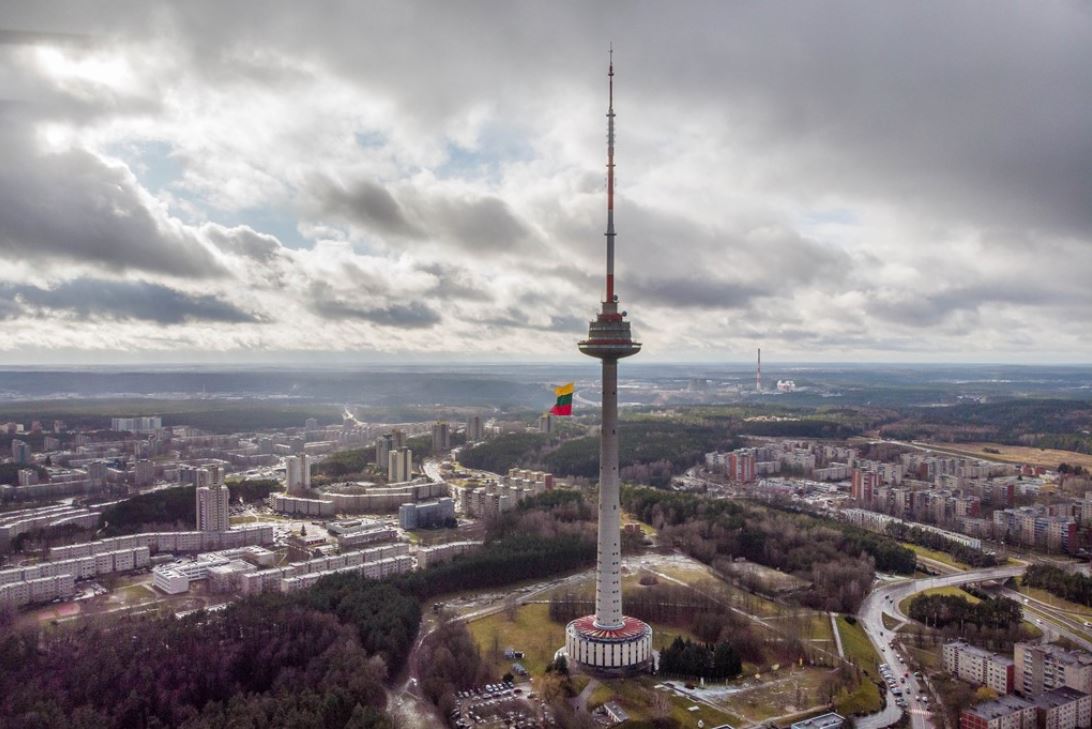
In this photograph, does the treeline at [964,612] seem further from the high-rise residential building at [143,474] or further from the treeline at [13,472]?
the treeline at [13,472]

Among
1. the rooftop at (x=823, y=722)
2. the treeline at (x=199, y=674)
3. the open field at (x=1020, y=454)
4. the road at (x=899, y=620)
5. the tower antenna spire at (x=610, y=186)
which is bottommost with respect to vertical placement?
the road at (x=899, y=620)

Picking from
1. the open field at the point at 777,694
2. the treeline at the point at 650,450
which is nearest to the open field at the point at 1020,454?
the treeline at the point at 650,450

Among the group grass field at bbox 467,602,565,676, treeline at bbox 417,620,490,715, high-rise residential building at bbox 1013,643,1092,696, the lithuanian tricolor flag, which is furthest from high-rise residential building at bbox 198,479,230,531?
high-rise residential building at bbox 1013,643,1092,696

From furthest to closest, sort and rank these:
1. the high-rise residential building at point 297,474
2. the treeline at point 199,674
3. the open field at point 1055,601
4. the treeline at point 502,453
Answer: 1. the treeline at point 502,453
2. the high-rise residential building at point 297,474
3. the open field at point 1055,601
4. the treeline at point 199,674

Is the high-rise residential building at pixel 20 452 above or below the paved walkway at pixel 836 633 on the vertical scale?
above

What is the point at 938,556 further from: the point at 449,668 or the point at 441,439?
the point at 441,439

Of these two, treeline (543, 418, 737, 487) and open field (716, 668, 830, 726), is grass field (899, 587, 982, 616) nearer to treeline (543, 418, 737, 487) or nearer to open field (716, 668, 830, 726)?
open field (716, 668, 830, 726)
